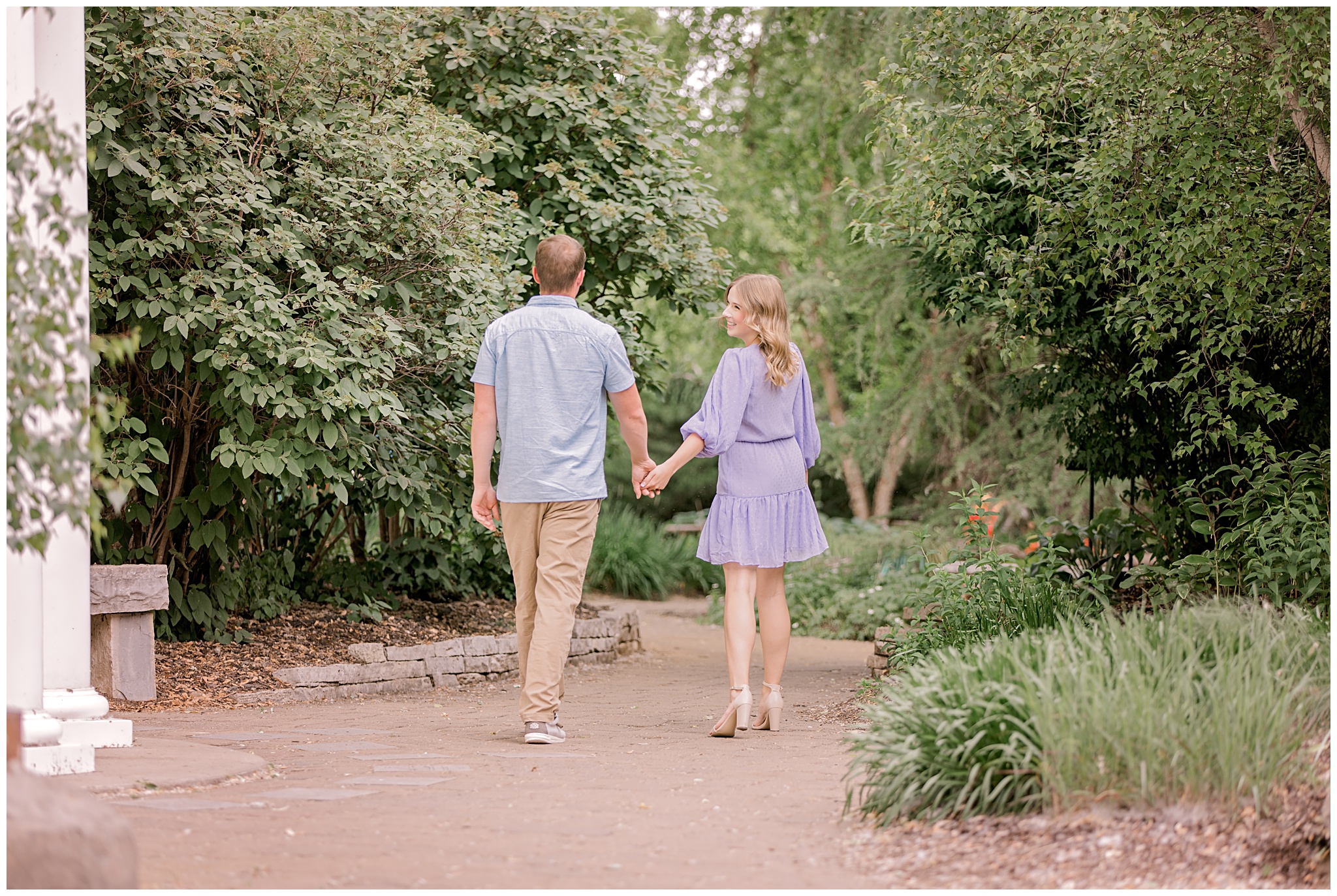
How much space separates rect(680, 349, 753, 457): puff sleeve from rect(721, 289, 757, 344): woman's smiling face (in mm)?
102

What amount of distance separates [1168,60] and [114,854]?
4677mm

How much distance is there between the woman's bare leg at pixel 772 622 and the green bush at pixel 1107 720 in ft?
4.58

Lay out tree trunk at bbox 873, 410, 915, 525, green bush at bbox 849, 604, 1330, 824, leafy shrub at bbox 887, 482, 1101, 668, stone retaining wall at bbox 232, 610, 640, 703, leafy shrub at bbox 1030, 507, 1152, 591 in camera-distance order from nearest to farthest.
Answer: green bush at bbox 849, 604, 1330, 824
leafy shrub at bbox 887, 482, 1101, 668
stone retaining wall at bbox 232, 610, 640, 703
leafy shrub at bbox 1030, 507, 1152, 591
tree trunk at bbox 873, 410, 915, 525

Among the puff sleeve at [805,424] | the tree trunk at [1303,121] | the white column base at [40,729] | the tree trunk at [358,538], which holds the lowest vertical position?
the white column base at [40,729]

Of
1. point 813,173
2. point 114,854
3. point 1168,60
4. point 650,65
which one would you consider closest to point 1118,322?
point 1168,60

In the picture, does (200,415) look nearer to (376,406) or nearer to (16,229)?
(376,406)

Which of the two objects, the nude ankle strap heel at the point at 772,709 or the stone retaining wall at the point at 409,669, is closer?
the nude ankle strap heel at the point at 772,709

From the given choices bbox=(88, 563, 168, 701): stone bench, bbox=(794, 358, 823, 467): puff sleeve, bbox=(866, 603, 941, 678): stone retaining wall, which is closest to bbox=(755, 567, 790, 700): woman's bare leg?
bbox=(794, 358, 823, 467): puff sleeve

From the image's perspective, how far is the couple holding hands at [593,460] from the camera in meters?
4.96

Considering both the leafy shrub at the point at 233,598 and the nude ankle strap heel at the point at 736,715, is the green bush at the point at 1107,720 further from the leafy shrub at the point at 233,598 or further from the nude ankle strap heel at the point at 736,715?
the leafy shrub at the point at 233,598

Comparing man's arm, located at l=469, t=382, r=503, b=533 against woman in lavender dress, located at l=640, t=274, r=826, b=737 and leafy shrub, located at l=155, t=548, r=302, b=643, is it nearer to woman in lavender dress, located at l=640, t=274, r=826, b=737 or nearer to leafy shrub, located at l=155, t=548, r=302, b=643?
woman in lavender dress, located at l=640, t=274, r=826, b=737

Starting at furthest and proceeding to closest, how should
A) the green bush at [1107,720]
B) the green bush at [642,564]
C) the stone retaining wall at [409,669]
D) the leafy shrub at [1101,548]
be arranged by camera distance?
the green bush at [642,564] < the leafy shrub at [1101,548] < the stone retaining wall at [409,669] < the green bush at [1107,720]

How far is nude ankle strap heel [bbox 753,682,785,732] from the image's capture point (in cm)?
531

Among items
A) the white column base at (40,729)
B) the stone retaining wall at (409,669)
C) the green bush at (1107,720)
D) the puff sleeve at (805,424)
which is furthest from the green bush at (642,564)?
the green bush at (1107,720)
